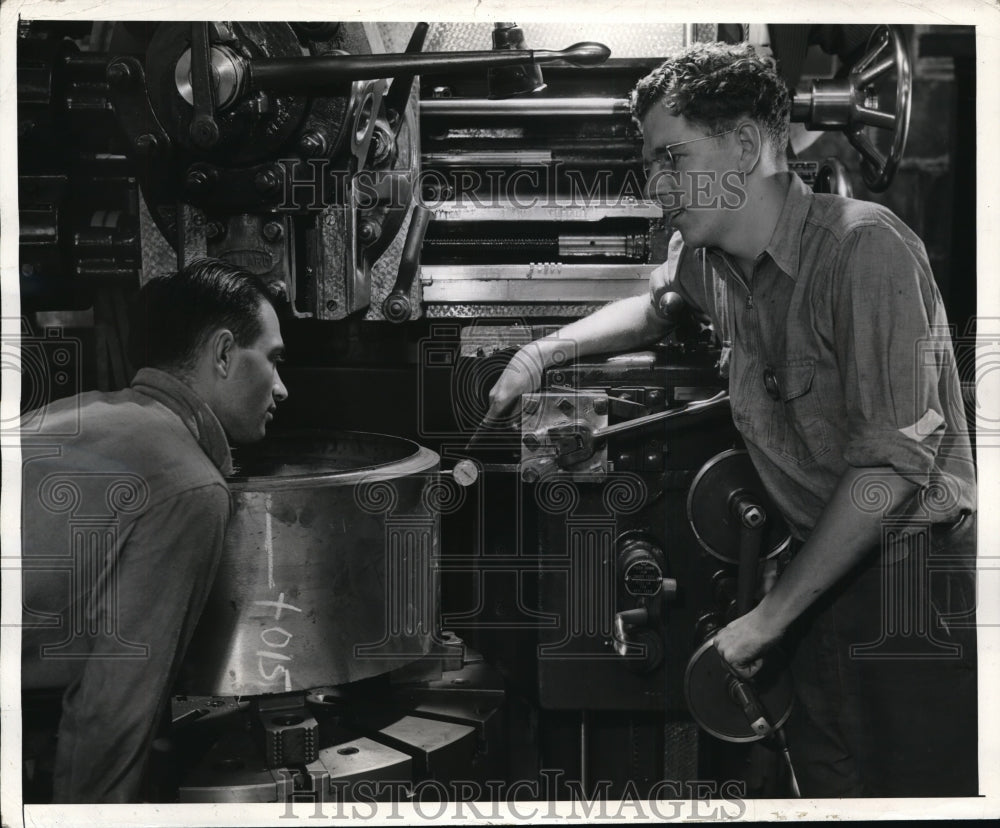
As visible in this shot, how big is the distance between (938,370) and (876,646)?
1.87 feet

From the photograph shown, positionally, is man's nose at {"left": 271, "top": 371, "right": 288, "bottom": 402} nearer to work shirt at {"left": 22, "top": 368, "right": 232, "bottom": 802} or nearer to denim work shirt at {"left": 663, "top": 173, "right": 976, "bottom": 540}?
work shirt at {"left": 22, "top": 368, "right": 232, "bottom": 802}

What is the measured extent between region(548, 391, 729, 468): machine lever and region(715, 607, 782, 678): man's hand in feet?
1.42

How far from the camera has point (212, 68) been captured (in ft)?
5.59

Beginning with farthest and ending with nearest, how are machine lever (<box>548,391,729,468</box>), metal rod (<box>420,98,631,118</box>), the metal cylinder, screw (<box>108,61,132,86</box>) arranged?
metal rod (<box>420,98,631,118</box>), machine lever (<box>548,391,729,468</box>), screw (<box>108,61,132,86</box>), the metal cylinder

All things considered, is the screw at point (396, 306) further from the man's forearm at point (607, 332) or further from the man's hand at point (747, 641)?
the man's hand at point (747, 641)

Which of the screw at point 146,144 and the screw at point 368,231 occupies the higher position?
the screw at point 146,144

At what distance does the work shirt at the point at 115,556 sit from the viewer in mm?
1614

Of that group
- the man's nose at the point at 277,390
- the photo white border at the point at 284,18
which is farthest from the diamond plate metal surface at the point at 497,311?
the photo white border at the point at 284,18

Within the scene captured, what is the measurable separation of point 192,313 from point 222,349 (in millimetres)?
95

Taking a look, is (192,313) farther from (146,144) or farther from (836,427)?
(836,427)

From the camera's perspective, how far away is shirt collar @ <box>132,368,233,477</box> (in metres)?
1.70

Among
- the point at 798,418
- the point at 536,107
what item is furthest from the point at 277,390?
the point at 798,418

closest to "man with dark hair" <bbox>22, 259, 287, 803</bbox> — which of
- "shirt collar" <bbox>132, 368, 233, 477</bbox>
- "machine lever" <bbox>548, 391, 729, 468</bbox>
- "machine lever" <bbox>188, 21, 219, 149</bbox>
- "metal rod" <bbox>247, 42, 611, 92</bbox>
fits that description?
"shirt collar" <bbox>132, 368, 233, 477</bbox>

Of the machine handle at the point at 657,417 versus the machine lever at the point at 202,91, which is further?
the machine handle at the point at 657,417
